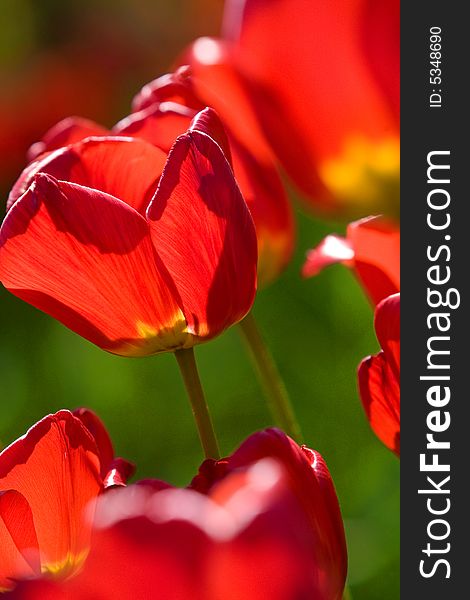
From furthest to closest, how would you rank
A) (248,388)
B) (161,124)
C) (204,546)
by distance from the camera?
(248,388)
(161,124)
(204,546)

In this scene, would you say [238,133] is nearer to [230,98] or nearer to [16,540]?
[230,98]

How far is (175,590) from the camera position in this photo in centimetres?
23

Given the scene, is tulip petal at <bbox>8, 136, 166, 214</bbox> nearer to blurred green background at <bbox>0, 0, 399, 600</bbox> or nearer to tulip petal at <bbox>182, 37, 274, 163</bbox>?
tulip petal at <bbox>182, 37, 274, 163</bbox>

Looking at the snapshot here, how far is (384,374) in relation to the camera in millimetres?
312

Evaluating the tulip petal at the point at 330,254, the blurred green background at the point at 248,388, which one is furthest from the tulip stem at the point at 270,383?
the blurred green background at the point at 248,388

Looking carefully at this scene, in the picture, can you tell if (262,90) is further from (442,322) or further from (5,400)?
(5,400)

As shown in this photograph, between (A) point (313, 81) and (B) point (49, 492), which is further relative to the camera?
(A) point (313, 81)

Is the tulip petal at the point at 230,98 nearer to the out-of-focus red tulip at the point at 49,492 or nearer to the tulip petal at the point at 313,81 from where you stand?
the tulip petal at the point at 313,81

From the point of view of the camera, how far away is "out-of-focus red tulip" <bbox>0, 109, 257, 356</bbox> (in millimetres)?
294

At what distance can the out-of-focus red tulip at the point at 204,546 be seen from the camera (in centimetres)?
23

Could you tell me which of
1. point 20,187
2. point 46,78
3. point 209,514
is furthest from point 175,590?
point 46,78

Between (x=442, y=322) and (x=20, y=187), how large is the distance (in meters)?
0.13

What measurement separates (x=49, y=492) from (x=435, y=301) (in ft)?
0.47

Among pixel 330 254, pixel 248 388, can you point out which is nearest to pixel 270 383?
pixel 330 254
